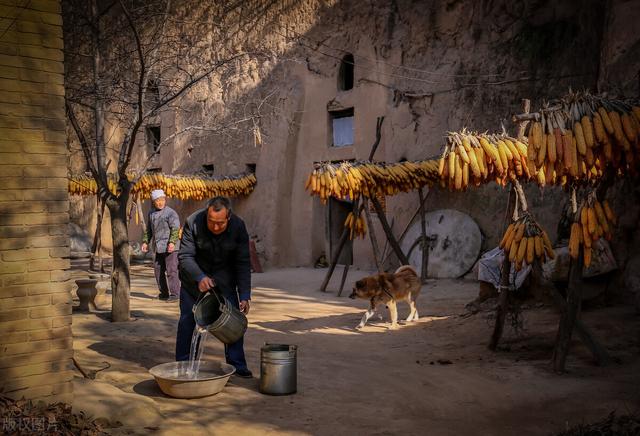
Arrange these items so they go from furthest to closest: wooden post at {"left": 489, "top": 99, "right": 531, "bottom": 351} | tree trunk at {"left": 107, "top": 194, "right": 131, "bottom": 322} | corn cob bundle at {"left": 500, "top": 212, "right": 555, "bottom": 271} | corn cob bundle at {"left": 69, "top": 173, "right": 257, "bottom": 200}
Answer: corn cob bundle at {"left": 69, "top": 173, "right": 257, "bottom": 200} → tree trunk at {"left": 107, "top": 194, "right": 131, "bottom": 322} → wooden post at {"left": 489, "top": 99, "right": 531, "bottom": 351} → corn cob bundle at {"left": 500, "top": 212, "right": 555, "bottom": 271}

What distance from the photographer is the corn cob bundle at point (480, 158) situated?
6.81 m

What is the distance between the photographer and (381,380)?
20.1 feet

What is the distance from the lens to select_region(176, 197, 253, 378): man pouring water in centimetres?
571

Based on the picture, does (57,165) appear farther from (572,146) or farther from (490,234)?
(490,234)

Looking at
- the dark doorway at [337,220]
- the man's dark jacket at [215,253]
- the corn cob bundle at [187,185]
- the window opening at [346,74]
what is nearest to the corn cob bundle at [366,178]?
the man's dark jacket at [215,253]

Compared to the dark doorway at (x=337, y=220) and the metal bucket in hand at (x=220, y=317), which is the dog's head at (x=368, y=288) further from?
the dark doorway at (x=337, y=220)

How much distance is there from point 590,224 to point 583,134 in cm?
99

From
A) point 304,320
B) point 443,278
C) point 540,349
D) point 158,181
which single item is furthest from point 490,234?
point 158,181

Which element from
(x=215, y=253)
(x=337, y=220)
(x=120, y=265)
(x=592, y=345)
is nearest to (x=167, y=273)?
(x=120, y=265)

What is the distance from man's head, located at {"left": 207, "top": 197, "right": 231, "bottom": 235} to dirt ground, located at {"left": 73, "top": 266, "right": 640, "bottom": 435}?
4.94 feet

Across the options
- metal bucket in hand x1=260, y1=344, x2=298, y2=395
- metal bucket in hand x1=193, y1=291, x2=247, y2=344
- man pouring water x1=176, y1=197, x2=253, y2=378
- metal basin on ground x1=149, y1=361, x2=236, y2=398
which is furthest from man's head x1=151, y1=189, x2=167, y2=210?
metal bucket in hand x1=260, y1=344, x2=298, y2=395

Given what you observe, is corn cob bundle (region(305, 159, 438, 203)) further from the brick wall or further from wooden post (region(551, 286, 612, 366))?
the brick wall

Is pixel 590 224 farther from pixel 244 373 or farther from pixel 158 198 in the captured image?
pixel 158 198

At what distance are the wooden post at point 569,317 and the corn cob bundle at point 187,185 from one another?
46.6 ft
